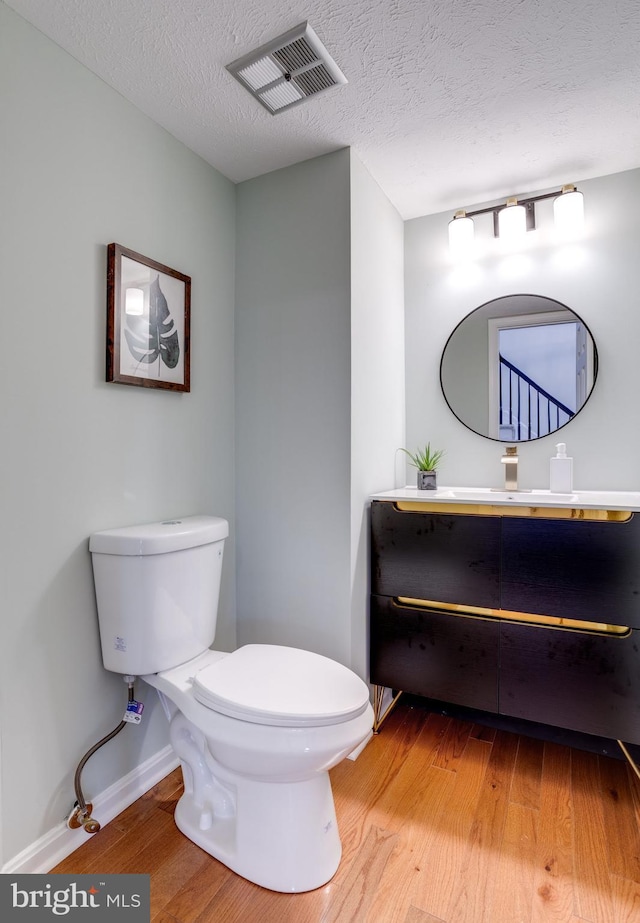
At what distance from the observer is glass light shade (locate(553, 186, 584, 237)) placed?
1897 millimetres

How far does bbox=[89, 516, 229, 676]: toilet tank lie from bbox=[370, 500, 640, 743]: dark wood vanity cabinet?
0.73 meters

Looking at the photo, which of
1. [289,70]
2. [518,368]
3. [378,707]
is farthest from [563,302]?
[378,707]

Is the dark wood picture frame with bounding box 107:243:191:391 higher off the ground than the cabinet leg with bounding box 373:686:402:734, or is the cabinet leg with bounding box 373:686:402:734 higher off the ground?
the dark wood picture frame with bounding box 107:243:191:391

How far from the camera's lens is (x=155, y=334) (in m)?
1.60

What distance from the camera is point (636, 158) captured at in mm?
1838

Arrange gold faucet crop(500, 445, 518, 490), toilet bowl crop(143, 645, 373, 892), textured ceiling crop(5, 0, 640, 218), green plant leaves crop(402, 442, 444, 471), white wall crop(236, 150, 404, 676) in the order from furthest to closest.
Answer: green plant leaves crop(402, 442, 444, 471)
gold faucet crop(500, 445, 518, 490)
white wall crop(236, 150, 404, 676)
textured ceiling crop(5, 0, 640, 218)
toilet bowl crop(143, 645, 373, 892)

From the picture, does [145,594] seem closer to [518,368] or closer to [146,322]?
[146,322]

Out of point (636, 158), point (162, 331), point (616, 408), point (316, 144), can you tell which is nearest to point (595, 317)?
point (616, 408)

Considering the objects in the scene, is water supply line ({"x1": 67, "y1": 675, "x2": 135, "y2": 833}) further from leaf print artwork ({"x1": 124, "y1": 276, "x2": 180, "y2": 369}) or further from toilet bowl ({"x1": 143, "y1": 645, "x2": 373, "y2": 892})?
leaf print artwork ({"x1": 124, "y1": 276, "x2": 180, "y2": 369})

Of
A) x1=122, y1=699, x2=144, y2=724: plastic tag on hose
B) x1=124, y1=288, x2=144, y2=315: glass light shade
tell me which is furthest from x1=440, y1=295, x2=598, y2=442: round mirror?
x1=122, y1=699, x2=144, y2=724: plastic tag on hose

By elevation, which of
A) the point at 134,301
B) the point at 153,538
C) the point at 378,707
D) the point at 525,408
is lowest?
the point at 378,707

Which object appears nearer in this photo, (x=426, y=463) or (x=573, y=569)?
(x=573, y=569)

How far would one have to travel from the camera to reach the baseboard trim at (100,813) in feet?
3.96

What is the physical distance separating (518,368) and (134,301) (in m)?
1.56
